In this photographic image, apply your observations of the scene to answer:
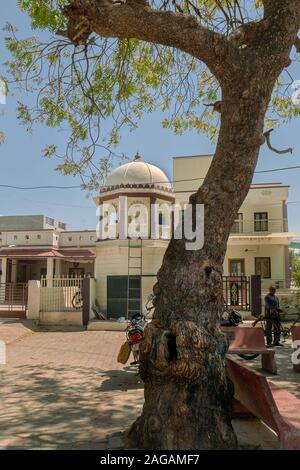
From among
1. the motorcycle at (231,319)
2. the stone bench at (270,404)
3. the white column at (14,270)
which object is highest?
the white column at (14,270)

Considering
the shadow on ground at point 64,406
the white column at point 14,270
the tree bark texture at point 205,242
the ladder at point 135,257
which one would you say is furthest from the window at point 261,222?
the tree bark texture at point 205,242

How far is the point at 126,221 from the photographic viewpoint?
20.2m

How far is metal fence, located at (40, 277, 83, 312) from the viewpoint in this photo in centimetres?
1777

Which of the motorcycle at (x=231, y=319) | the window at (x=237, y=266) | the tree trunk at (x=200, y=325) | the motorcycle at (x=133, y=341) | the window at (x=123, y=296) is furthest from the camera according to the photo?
the window at (x=237, y=266)

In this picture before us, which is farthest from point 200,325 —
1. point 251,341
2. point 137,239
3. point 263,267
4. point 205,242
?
point 263,267

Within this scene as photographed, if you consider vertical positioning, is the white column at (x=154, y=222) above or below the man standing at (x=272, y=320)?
above

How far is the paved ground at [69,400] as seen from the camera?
16.8 feet

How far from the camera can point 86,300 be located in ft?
57.4

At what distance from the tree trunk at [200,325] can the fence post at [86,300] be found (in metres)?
12.9

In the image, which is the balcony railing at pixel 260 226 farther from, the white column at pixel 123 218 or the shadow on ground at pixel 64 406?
the shadow on ground at pixel 64 406

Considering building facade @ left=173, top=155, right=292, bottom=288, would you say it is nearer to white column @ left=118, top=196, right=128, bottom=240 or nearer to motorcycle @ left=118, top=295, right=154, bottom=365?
white column @ left=118, top=196, right=128, bottom=240

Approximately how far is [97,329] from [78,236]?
54.4 feet

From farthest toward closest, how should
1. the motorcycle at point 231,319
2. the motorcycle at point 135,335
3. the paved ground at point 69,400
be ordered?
the motorcycle at point 231,319, the motorcycle at point 135,335, the paved ground at point 69,400

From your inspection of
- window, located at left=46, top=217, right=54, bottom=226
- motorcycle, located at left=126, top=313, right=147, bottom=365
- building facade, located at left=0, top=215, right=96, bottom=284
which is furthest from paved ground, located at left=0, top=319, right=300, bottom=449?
window, located at left=46, top=217, right=54, bottom=226
